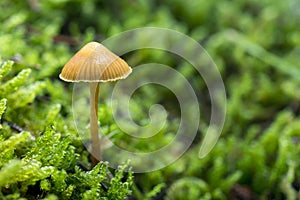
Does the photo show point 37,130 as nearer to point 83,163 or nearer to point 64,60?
point 83,163

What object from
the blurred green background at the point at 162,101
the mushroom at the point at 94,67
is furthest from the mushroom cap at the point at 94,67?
the blurred green background at the point at 162,101

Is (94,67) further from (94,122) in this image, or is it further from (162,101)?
(162,101)

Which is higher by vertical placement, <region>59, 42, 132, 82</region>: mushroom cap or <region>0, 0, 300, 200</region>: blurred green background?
<region>59, 42, 132, 82</region>: mushroom cap

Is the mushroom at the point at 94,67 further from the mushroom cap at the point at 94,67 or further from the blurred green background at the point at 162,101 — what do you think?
the blurred green background at the point at 162,101

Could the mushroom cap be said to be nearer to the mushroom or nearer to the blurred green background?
the mushroom

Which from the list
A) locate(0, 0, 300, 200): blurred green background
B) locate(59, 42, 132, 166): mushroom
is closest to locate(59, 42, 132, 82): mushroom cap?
locate(59, 42, 132, 166): mushroom

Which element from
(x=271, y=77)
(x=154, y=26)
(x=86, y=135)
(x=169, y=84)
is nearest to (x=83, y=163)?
(x=86, y=135)
